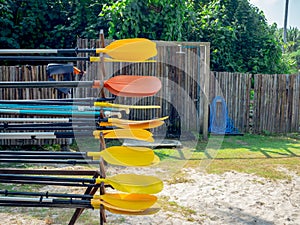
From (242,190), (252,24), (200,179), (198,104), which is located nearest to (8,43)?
(198,104)

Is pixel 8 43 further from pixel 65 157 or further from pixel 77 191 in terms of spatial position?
pixel 65 157

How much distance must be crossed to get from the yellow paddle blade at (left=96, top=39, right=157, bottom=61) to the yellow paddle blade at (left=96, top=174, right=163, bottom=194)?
81 cm

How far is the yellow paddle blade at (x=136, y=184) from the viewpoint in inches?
84.3

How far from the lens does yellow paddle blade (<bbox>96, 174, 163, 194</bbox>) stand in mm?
A: 2141

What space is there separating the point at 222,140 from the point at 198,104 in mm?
942

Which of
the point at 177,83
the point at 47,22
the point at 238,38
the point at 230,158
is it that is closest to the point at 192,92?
the point at 177,83

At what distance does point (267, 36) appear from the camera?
1112 cm

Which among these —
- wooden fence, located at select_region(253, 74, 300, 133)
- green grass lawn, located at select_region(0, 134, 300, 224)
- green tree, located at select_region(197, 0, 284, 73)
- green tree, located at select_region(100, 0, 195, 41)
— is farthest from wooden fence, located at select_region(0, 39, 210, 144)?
green tree, located at select_region(197, 0, 284, 73)

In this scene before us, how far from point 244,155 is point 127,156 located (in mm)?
4087

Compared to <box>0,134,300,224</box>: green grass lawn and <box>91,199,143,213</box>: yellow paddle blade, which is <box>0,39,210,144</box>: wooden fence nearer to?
<box>0,134,300,224</box>: green grass lawn

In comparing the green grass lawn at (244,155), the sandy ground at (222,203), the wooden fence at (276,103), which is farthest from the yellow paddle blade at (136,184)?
the wooden fence at (276,103)

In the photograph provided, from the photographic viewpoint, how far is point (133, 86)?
88.4 inches

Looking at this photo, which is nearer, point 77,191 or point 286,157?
point 77,191

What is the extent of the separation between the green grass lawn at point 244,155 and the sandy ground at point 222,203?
366 millimetres
